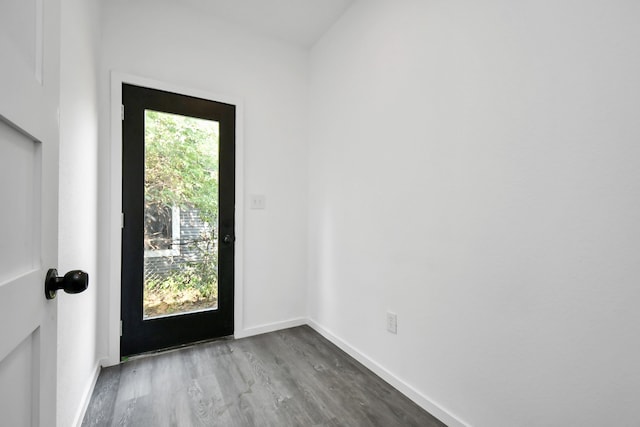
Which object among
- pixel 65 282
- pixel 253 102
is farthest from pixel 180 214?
pixel 65 282

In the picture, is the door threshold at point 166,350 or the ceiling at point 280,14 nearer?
the door threshold at point 166,350

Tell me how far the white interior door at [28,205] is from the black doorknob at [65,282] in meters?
0.02

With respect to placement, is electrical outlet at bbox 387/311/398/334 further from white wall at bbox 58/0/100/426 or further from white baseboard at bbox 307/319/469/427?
white wall at bbox 58/0/100/426

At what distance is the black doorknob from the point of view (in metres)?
0.66

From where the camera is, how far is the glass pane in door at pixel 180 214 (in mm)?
2219

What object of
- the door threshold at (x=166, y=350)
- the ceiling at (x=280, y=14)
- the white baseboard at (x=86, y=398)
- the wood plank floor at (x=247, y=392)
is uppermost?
the ceiling at (x=280, y=14)

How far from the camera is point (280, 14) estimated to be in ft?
7.88

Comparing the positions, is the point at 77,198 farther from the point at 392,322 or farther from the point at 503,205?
the point at 503,205

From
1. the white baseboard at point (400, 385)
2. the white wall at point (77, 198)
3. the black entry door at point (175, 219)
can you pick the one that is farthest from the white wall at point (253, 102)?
the white baseboard at point (400, 385)

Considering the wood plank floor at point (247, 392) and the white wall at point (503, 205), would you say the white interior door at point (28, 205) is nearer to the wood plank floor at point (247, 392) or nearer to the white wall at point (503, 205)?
the wood plank floor at point (247, 392)

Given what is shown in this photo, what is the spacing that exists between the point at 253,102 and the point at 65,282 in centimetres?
227

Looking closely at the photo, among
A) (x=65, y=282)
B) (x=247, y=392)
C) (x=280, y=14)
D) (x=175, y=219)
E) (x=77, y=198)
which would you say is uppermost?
(x=280, y=14)

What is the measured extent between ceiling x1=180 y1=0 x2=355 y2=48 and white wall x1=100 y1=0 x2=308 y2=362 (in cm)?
8

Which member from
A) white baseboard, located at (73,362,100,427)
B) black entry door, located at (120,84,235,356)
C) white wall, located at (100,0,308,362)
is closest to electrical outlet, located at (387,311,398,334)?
white wall, located at (100,0,308,362)
